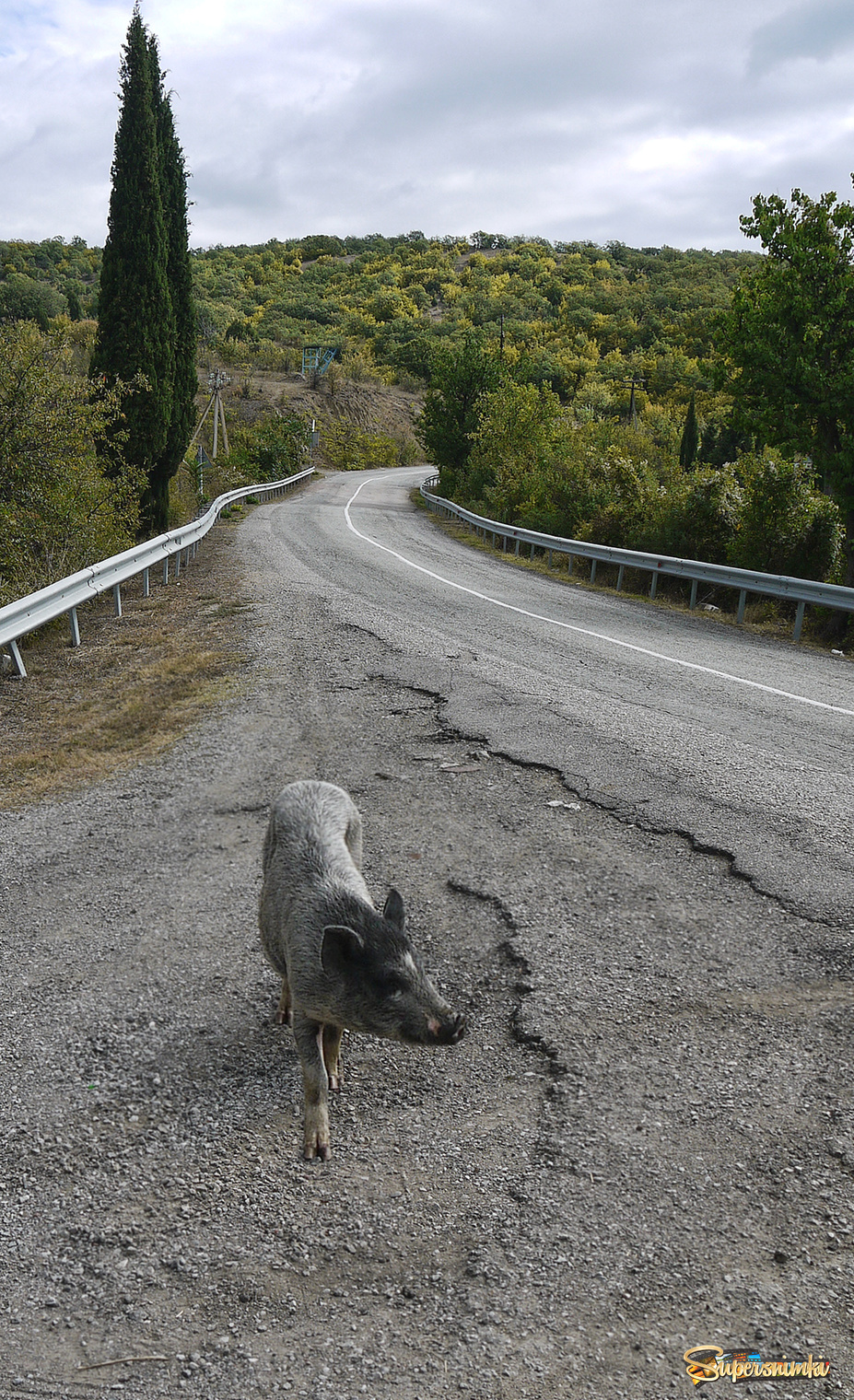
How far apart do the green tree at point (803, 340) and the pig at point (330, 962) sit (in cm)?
1321

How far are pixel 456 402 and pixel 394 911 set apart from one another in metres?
43.6

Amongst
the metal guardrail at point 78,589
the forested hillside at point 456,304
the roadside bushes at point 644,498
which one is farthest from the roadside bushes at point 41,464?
the forested hillside at point 456,304

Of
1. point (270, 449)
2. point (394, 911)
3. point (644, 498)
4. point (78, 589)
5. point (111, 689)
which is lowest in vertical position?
point (111, 689)

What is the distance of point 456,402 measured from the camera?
4419 cm

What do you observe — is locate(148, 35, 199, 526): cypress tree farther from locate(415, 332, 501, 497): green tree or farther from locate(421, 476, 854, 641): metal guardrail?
locate(415, 332, 501, 497): green tree

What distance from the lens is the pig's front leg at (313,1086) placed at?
317cm

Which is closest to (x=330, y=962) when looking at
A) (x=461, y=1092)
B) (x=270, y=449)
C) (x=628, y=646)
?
(x=461, y=1092)

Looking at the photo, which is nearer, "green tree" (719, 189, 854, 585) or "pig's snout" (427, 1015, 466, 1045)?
"pig's snout" (427, 1015, 466, 1045)

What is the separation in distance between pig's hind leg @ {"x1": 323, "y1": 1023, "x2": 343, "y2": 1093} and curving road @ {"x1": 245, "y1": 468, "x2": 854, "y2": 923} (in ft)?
8.48

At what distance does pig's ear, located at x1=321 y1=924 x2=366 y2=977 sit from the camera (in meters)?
3.03

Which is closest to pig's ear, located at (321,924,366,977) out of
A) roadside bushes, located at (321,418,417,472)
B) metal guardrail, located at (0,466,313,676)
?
metal guardrail, located at (0,466,313,676)

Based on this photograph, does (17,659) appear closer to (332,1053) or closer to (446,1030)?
(332,1053)

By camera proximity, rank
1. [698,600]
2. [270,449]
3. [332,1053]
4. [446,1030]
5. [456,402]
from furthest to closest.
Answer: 1. [270,449]
2. [456,402]
3. [698,600]
4. [332,1053]
5. [446,1030]

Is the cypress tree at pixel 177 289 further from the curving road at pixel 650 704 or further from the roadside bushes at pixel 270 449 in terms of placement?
the roadside bushes at pixel 270 449
